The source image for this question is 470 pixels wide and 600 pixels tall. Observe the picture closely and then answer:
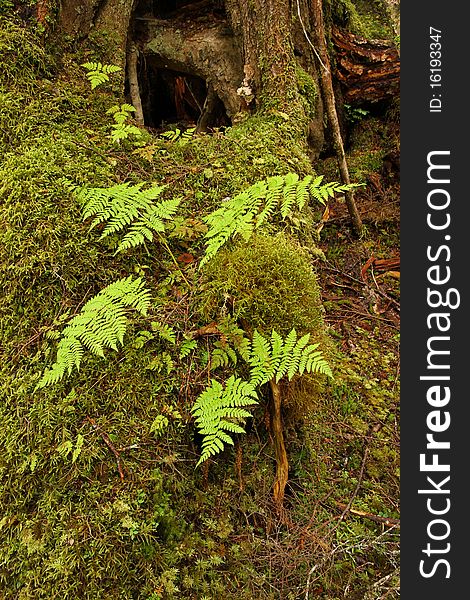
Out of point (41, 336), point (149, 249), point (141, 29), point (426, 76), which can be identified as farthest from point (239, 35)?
point (41, 336)

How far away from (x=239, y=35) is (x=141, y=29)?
3.86 ft

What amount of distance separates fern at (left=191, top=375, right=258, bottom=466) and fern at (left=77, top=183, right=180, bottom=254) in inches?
42.3

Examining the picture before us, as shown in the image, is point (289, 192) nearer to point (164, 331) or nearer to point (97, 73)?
point (164, 331)

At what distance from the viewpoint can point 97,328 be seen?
268 cm

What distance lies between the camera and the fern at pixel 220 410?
2406mm

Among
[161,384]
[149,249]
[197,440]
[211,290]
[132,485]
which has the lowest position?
[132,485]

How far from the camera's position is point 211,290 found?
3.01m

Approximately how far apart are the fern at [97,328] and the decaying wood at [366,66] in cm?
566

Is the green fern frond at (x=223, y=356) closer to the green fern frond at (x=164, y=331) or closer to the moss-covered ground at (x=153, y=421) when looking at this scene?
the moss-covered ground at (x=153, y=421)

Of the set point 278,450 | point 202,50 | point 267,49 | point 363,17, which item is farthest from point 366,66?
point 278,450

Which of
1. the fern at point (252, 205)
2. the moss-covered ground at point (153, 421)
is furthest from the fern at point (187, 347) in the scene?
the fern at point (252, 205)

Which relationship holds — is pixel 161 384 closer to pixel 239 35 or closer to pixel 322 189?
pixel 322 189

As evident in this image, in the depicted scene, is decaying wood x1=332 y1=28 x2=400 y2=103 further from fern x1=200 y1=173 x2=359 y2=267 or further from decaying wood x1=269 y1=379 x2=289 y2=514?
decaying wood x1=269 y1=379 x2=289 y2=514

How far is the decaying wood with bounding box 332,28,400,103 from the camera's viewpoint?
6859mm
